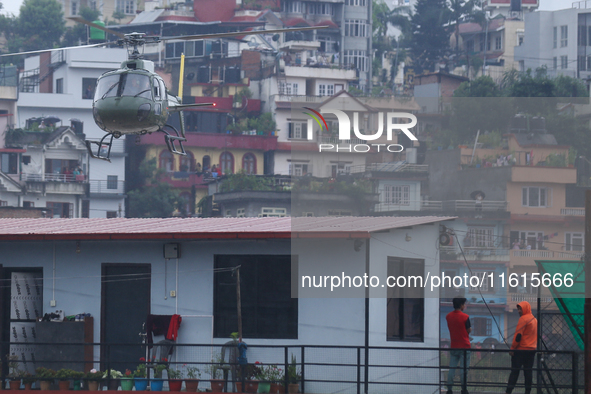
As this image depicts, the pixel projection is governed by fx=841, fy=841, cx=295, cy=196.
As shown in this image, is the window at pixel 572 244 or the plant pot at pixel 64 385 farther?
the window at pixel 572 244

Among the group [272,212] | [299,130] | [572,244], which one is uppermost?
[299,130]

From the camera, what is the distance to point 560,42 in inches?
4390

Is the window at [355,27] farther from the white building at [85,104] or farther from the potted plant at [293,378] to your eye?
the potted plant at [293,378]

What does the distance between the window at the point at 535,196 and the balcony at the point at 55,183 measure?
61.9m

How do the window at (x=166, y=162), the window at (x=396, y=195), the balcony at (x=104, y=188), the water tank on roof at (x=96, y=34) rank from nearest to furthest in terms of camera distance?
the window at (x=396, y=195), the balcony at (x=104, y=188), the window at (x=166, y=162), the water tank on roof at (x=96, y=34)

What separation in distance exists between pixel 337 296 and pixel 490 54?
118 meters

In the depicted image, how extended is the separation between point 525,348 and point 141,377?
7.44 meters

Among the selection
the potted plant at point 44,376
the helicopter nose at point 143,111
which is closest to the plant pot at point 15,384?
the potted plant at point 44,376

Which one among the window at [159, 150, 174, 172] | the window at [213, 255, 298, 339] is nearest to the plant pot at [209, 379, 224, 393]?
the window at [213, 255, 298, 339]

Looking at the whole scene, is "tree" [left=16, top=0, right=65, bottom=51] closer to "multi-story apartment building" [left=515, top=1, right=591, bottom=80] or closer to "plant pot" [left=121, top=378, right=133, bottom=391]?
"multi-story apartment building" [left=515, top=1, right=591, bottom=80]

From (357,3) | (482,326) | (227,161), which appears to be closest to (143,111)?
(482,326)

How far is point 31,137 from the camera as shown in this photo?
8581 cm

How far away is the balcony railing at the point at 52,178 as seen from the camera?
83500 mm

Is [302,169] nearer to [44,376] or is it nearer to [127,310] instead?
[127,310]
